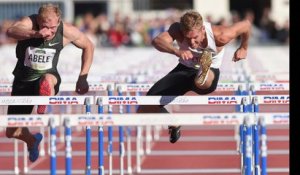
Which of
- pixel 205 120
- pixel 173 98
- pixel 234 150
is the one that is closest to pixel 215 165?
pixel 234 150

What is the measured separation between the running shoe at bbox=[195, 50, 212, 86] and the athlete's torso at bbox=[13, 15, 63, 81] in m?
1.68

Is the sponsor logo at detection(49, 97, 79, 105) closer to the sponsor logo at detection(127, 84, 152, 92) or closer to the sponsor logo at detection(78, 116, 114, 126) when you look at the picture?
the sponsor logo at detection(127, 84, 152, 92)

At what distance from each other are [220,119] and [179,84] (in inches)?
131

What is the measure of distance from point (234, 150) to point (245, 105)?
6237 mm

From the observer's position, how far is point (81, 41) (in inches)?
476

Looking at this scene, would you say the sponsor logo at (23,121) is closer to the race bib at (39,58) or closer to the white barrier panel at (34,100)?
the white barrier panel at (34,100)

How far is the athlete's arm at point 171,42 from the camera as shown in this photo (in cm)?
1074

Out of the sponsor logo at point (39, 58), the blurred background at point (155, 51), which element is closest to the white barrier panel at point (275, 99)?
the sponsor logo at point (39, 58)

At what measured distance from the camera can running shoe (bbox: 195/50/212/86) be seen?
35.4 feet

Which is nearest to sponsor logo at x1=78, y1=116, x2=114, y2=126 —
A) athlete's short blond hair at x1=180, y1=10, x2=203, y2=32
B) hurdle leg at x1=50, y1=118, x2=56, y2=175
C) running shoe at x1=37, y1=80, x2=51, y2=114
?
hurdle leg at x1=50, y1=118, x2=56, y2=175

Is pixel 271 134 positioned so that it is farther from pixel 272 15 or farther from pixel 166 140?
pixel 272 15

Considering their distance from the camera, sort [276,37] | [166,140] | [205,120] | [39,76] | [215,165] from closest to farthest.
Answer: [205,120] < [39,76] < [215,165] < [166,140] < [276,37]

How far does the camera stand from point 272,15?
48.6 m

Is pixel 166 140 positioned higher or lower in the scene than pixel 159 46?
lower
